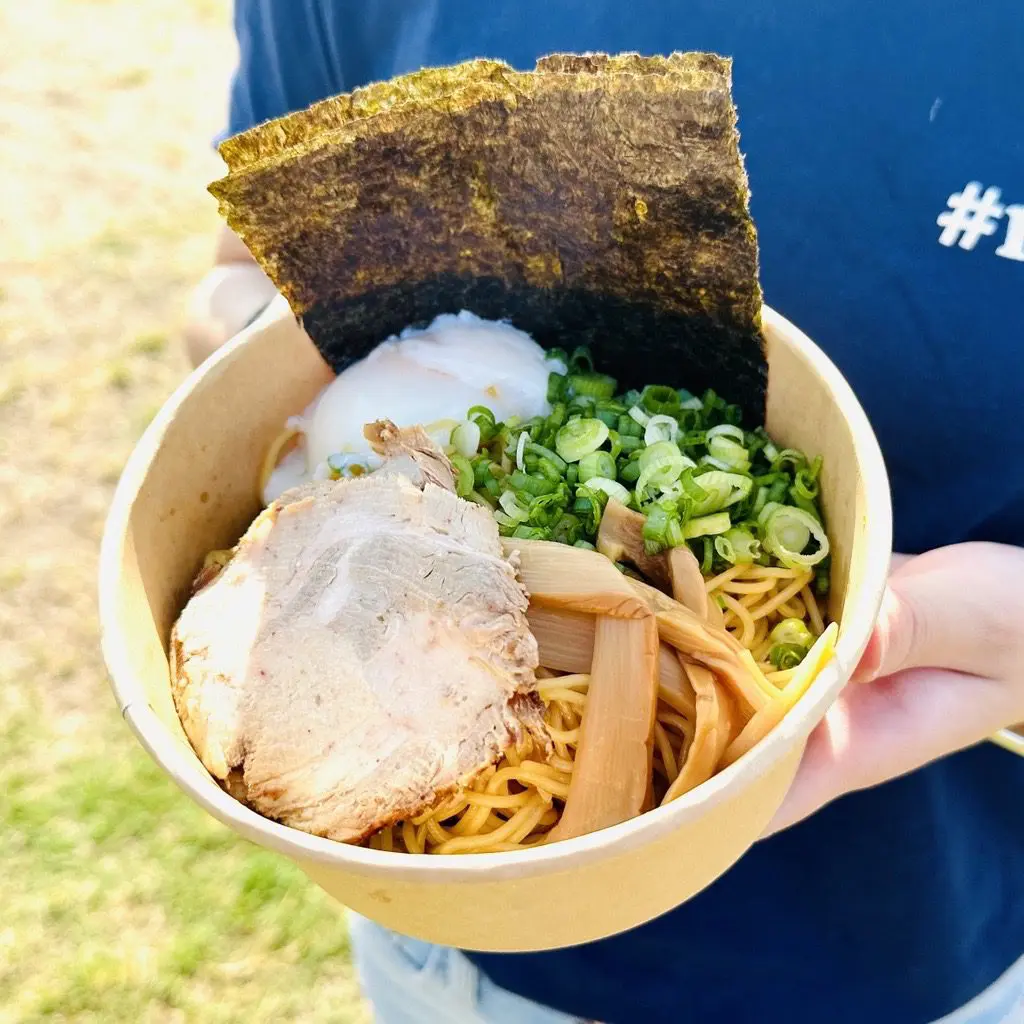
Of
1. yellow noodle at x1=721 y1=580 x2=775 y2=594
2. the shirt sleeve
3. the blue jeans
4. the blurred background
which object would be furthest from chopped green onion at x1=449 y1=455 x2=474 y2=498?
the blurred background

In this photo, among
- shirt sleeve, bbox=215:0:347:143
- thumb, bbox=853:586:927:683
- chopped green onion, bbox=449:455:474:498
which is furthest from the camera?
shirt sleeve, bbox=215:0:347:143

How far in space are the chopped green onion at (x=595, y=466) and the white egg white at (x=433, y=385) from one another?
127mm

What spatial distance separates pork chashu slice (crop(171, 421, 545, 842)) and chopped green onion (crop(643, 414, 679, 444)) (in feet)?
0.95

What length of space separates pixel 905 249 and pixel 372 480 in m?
0.75

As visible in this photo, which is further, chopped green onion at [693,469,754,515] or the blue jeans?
the blue jeans

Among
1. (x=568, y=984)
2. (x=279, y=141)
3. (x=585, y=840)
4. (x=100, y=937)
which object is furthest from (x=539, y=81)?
(x=100, y=937)

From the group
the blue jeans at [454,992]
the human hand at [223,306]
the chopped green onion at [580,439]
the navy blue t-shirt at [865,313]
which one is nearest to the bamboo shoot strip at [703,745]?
the navy blue t-shirt at [865,313]

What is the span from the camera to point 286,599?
1.12 m

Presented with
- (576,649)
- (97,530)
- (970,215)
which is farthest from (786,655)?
(97,530)

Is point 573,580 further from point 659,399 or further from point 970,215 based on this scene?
point 970,215

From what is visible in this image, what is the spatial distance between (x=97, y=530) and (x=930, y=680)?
10.6ft

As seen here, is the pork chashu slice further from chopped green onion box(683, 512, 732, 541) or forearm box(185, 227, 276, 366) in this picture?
forearm box(185, 227, 276, 366)

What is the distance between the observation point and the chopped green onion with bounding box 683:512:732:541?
125 cm

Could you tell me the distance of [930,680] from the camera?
4.46 feet
